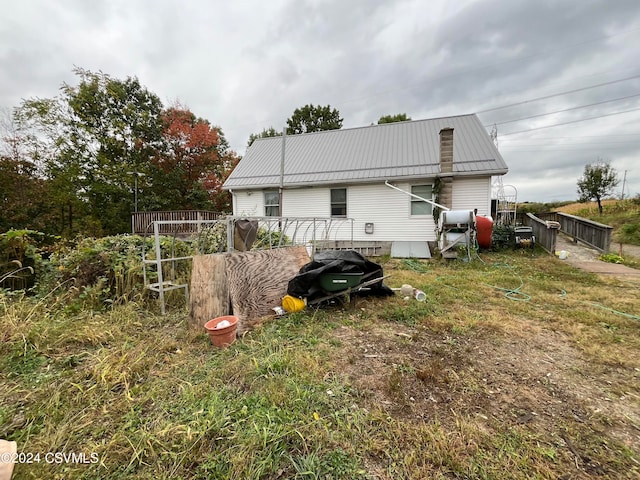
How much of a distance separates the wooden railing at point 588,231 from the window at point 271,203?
36.5 feet

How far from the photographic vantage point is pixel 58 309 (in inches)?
135

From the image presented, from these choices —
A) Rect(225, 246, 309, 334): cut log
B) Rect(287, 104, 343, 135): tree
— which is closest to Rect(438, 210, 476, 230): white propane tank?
Rect(225, 246, 309, 334): cut log

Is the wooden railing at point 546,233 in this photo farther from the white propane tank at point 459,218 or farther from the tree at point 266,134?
the tree at point 266,134

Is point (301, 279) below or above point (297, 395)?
above

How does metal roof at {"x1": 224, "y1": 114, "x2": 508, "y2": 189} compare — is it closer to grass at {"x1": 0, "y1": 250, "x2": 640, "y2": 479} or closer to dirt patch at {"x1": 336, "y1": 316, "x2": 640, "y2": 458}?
grass at {"x1": 0, "y1": 250, "x2": 640, "y2": 479}

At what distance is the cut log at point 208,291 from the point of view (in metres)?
3.18

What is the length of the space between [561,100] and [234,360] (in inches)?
857

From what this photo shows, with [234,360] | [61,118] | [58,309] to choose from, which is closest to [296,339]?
[234,360]

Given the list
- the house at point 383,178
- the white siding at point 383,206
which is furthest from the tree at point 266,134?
the white siding at point 383,206

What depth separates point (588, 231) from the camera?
27.7ft

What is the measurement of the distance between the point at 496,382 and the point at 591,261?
7.81 meters

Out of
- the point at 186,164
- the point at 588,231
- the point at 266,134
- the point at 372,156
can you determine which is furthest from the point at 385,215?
the point at 266,134

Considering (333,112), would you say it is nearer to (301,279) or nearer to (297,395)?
(301,279)

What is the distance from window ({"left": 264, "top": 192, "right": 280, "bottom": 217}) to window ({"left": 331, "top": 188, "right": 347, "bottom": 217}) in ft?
8.17
